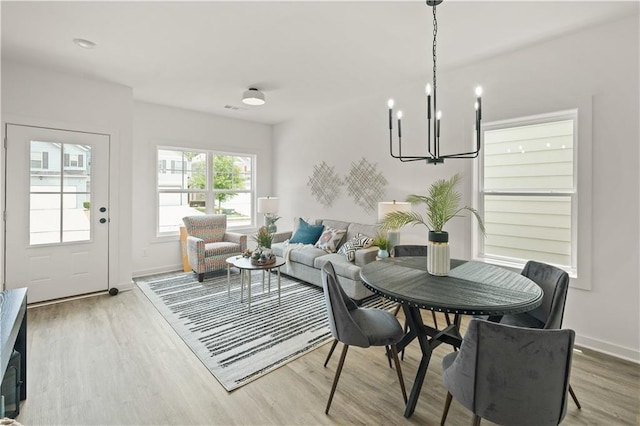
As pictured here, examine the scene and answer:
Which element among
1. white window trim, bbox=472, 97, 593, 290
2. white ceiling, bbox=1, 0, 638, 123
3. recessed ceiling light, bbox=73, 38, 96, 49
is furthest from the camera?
recessed ceiling light, bbox=73, 38, 96, 49

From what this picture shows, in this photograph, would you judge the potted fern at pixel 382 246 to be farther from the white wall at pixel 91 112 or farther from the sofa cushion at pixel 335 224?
the white wall at pixel 91 112

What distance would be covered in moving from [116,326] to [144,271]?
199 cm

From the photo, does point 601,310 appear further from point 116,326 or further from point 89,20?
point 89,20

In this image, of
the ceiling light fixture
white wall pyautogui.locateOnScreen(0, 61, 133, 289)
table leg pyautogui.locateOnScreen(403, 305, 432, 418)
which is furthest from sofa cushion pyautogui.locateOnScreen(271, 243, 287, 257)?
table leg pyautogui.locateOnScreen(403, 305, 432, 418)

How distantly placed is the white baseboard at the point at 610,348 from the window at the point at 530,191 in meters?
0.59

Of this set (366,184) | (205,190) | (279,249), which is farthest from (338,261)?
(205,190)

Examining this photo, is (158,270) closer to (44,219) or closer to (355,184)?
(44,219)

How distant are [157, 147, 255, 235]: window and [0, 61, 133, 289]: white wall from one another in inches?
39.5

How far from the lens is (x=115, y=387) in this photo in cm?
207

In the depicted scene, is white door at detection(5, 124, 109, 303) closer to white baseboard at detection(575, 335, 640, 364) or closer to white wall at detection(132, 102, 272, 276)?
white wall at detection(132, 102, 272, 276)

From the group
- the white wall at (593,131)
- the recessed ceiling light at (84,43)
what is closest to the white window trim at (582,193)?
the white wall at (593,131)

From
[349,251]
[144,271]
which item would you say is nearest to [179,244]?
[144,271]

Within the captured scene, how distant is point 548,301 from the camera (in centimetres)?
205

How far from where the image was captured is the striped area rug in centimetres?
238
